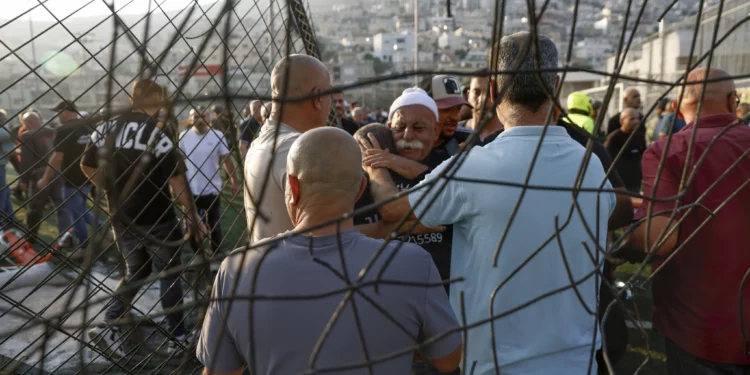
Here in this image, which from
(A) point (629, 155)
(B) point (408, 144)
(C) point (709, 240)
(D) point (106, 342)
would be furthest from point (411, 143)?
(A) point (629, 155)

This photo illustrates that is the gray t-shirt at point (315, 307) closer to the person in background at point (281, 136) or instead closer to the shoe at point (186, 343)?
the shoe at point (186, 343)

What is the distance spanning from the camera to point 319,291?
129 cm

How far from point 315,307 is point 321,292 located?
35 mm

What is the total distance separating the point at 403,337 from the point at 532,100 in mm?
689

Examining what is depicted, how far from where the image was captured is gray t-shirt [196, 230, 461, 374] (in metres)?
1.30

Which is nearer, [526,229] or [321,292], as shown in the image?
[321,292]

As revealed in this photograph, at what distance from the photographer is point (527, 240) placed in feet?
4.83

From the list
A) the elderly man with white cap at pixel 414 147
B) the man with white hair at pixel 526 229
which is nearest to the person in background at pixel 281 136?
the elderly man with white cap at pixel 414 147

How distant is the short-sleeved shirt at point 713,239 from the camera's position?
78.7 inches

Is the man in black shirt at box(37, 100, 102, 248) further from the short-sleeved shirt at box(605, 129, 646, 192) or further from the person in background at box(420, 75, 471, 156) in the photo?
the short-sleeved shirt at box(605, 129, 646, 192)

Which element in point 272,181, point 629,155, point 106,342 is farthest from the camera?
point 629,155

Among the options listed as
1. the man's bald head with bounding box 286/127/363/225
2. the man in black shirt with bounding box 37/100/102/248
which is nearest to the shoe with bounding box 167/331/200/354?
the man's bald head with bounding box 286/127/363/225

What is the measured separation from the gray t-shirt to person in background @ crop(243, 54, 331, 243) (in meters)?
0.51

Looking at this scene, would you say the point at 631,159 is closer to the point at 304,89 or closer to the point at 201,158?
the point at 201,158
